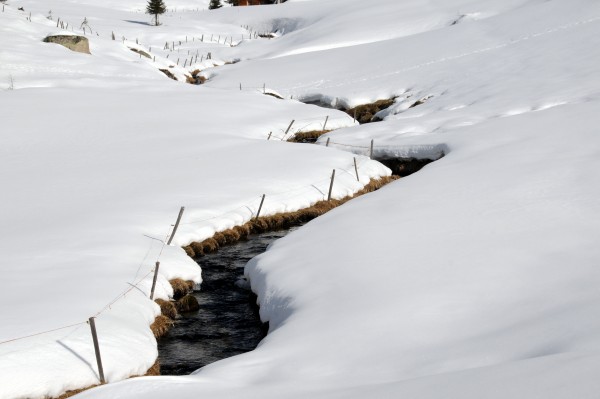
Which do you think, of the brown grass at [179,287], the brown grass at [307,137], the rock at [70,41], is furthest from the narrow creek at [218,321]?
the rock at [70,41]

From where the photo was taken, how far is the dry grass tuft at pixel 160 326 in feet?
50.4

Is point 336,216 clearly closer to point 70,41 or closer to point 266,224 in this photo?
point 266,224

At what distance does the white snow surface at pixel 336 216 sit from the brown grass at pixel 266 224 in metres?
0.34

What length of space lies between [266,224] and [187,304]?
608 centimetres

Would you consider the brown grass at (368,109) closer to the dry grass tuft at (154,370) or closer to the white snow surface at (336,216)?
the white snow surface at (336,216)

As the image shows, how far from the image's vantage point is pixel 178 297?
17406 millimetres

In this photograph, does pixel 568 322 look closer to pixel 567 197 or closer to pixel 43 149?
pixel 567 197

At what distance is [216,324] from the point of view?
16406 mm

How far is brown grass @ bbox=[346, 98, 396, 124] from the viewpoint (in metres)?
39.4

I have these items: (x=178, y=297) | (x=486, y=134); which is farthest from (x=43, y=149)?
(x=486, y=134)

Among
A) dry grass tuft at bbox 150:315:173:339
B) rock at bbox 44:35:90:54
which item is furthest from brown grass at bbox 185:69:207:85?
dry grass tuft at bbox 150:315:173:339

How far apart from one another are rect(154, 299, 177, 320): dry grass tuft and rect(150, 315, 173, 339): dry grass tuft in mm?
249

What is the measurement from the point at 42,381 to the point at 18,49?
114 feet

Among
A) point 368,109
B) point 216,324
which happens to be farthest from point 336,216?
point 368,109
